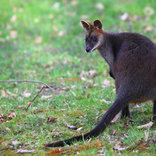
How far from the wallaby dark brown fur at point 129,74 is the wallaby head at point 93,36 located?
9.5 inches

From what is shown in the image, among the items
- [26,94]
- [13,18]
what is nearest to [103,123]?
[26,94]

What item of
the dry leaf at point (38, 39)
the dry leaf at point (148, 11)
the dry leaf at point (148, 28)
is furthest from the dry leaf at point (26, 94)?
the dry leaf at point (148, 11)

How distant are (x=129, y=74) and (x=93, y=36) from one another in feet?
3.05

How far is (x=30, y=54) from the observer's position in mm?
8141

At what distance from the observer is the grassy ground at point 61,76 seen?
3.67 meters

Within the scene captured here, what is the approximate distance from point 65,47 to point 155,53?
4562mm

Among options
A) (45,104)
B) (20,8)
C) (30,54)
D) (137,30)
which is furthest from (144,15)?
(45,104)

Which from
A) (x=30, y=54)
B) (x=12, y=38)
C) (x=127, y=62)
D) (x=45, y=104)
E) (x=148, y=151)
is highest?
(x=12, y=38)

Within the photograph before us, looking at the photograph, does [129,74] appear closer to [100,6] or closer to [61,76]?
[61,76]

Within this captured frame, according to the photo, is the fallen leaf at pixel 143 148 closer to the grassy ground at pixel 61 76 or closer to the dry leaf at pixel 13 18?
the grassy ground at pixel 61 76

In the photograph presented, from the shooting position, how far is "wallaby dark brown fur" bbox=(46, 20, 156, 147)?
3.62m

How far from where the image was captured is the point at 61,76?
6445 mm

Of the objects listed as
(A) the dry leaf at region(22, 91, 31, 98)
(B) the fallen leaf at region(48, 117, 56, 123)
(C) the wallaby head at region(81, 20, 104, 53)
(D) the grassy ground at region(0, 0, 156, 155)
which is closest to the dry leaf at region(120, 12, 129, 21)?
(D) the grassy ground at region(0, 0, 156, 155)

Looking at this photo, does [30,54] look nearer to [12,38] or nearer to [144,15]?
[12,38]
